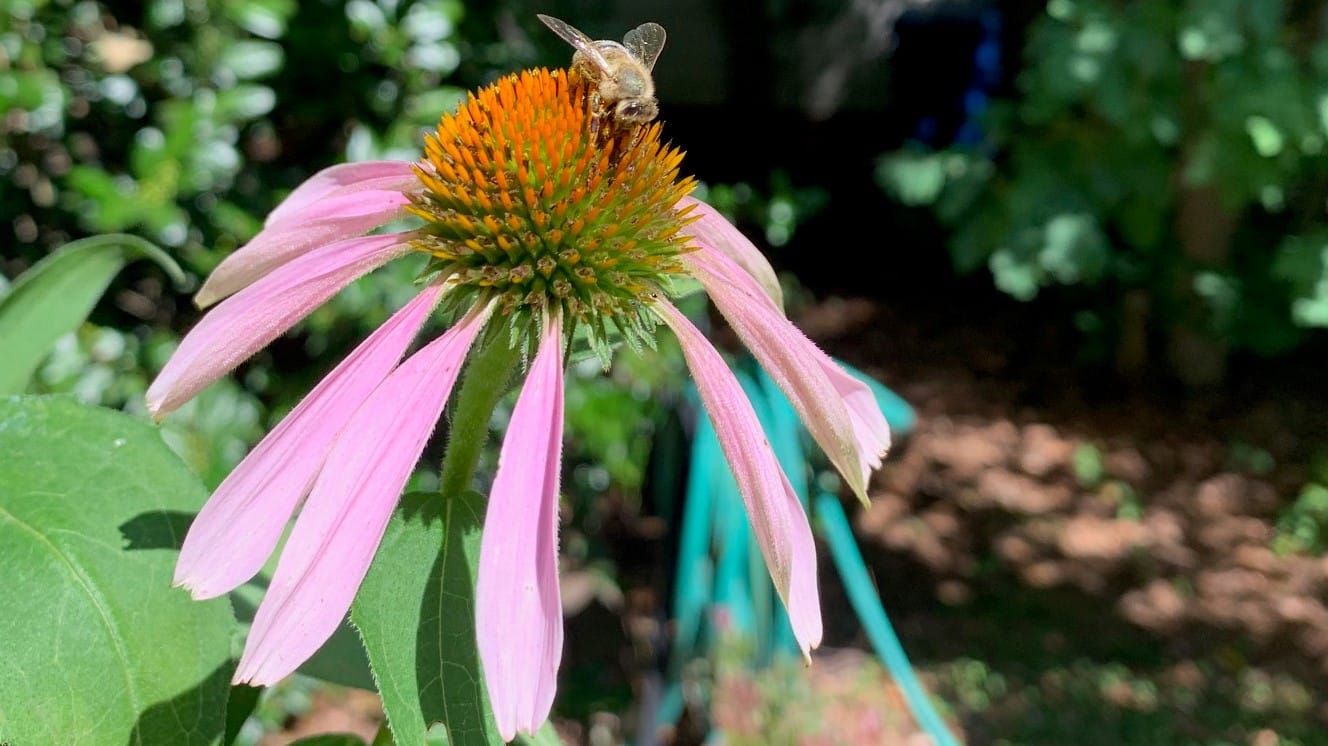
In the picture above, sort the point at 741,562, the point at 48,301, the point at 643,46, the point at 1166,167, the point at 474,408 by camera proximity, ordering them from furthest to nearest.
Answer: the point at 1166,167 → the point at 741,562 → the point at 643,46 → the point at 48,301 → the point at 474,408

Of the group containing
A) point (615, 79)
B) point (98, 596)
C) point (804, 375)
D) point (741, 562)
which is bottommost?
point (741, 562)

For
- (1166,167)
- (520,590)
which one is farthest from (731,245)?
(1166,167)

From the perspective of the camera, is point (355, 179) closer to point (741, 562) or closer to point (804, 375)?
point (804, 375)

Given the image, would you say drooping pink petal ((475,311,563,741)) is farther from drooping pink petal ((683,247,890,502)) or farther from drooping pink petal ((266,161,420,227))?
drooping pink petal ((266,161,420,227))

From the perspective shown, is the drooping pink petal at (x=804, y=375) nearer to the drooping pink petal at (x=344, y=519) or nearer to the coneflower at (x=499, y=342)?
the coneflower at (x=499, y=342)

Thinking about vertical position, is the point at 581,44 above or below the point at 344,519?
above

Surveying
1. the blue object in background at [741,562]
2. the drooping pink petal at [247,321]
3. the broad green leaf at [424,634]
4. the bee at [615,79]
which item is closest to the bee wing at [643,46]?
the bee at [615,79]
